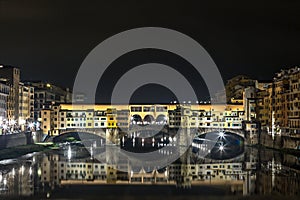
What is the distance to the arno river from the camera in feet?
68.9

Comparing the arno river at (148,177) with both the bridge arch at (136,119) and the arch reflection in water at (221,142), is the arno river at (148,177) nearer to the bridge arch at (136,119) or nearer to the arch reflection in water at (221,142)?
the arch reflection in water at (221,142)

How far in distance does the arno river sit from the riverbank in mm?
678

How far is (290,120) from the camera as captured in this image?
37031 millimetres

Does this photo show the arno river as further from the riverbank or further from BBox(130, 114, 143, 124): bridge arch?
BBox(130, 114, 143, 124): bridge arch

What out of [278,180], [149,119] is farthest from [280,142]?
[149,119]

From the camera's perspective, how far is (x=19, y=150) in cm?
3631

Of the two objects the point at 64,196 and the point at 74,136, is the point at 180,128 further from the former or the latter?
the point at 64,196

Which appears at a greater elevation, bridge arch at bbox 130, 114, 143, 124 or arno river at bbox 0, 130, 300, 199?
bridge arch at bbox 130, 114, 143, 124

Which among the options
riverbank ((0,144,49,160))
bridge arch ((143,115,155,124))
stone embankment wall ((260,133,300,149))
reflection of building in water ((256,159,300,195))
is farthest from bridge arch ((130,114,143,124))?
reflection of building in water ((256,159,300,195))

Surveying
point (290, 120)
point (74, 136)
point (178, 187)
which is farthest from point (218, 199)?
point (74, 136)

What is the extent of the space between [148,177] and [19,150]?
13.9 meters

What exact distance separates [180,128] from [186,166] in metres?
23.7

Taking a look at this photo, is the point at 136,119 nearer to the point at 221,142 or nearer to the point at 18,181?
the point at 221,142

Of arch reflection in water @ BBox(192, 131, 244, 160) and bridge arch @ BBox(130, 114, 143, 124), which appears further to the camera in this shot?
bridge arch @ BBox(130, 114, 143, 124)
